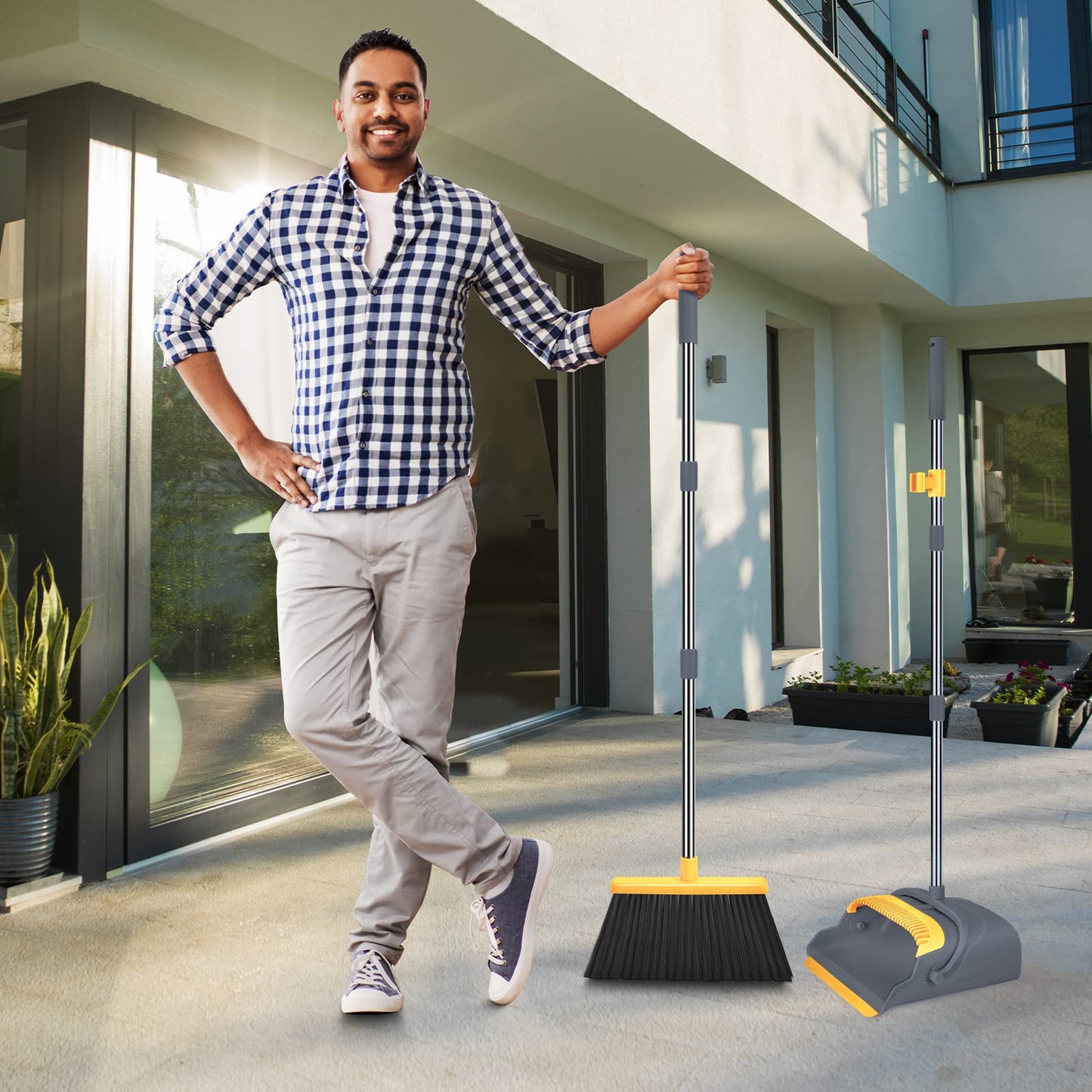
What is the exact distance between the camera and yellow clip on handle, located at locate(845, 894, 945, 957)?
2.32m

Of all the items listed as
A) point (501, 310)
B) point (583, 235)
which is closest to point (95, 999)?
point (501, 310)

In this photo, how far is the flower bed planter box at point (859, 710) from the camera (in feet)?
18.7

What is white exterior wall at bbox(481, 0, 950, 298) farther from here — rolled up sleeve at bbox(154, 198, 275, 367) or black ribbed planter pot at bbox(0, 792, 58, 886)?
black ribbed planter pot at bbox(0, 792, 58, 886)

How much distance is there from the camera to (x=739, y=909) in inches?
93.9

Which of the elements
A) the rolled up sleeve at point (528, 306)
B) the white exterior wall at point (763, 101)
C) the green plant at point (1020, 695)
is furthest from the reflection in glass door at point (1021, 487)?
the rolled up sleeve at point (528, 306)

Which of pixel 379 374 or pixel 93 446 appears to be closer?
pixel 379 374

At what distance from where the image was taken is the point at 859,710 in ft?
19.2

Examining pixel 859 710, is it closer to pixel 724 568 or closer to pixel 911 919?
pixel 724 568

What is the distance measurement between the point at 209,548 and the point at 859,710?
3.54m

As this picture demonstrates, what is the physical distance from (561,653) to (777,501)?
10.0 feet

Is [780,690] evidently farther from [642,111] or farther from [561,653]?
[642,111]

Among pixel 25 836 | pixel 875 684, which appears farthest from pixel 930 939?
pixel 875 684

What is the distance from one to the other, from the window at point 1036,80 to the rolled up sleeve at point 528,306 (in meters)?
8.38

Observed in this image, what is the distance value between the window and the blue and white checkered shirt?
8583mm
